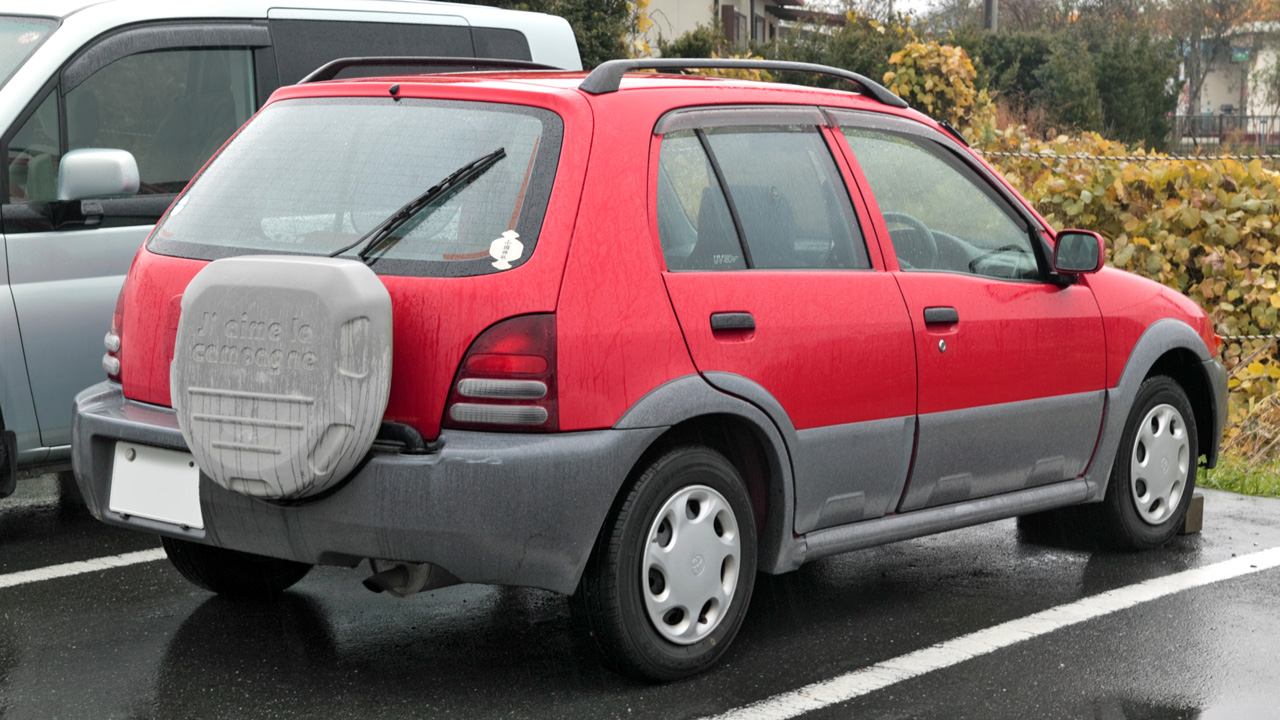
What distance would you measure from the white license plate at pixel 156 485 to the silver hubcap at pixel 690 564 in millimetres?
1256

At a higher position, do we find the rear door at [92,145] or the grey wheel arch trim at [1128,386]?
the rear door at [92,145]

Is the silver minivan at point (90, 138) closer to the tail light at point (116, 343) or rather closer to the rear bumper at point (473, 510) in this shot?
the tail light at point (116, 343)

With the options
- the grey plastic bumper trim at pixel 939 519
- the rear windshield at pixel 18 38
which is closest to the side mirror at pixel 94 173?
the rear windshield at pixel 18 38

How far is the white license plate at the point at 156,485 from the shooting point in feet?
14.0

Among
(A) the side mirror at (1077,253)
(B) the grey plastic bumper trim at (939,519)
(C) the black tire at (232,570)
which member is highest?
(A) the side mirror at (1077,253)

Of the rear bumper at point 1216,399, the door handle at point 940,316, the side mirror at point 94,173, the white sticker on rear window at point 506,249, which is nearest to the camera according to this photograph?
the white sticker on rear window at point 506,249

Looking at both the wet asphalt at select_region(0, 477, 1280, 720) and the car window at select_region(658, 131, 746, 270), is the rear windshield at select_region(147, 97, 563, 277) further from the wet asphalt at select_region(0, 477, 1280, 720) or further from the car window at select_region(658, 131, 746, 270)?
the wet asphalt at select_region(0, 477, 1280, 720)

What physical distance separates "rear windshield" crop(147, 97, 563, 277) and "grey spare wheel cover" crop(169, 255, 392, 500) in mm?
232

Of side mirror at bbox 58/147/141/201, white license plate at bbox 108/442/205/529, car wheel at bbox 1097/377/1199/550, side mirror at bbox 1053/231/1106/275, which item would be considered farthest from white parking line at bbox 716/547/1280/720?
side mirror at bbox 58/147/141/201

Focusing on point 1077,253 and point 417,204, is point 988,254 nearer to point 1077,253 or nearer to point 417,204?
point 1077,253

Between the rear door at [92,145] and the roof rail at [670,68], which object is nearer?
the roof rail at [670,68]

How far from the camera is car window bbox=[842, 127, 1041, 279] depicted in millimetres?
5098

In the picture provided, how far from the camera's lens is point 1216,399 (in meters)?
6.18

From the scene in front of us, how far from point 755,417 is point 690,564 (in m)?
0.45
